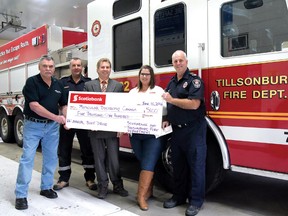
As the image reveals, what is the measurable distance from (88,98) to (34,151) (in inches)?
33.3

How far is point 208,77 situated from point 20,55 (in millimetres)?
5944

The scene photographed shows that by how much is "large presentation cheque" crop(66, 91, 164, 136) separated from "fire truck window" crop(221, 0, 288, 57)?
2.98 ft

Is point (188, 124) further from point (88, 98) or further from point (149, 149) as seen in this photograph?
point (88, 98)

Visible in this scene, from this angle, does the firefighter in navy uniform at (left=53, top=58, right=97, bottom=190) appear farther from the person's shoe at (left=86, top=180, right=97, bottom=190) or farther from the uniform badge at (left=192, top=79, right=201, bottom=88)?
the uniform badge at (left=192, top=79, right=201, bottom=88)

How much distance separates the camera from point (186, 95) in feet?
10.9

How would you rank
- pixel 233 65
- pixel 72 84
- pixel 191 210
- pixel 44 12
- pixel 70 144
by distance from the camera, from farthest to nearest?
1. pixel 44 12
2. pixel 70 144
3. pixel 72 84
4. pixel 191 210
5. pixel 233 65

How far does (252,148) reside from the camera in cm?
309

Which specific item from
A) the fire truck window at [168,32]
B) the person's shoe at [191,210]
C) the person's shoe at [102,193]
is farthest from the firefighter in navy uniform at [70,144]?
the person's shoe at [191,210]

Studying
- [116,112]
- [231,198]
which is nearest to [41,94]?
[116,112]

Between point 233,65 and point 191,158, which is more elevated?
point 233,65

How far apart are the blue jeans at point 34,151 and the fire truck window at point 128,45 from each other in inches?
46.9

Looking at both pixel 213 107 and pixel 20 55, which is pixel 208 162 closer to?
pixel 213 107

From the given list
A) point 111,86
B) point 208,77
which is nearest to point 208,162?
point 208,77

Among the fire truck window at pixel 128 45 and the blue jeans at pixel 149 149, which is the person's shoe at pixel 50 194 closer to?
the blue jeans at pixel 149 149
